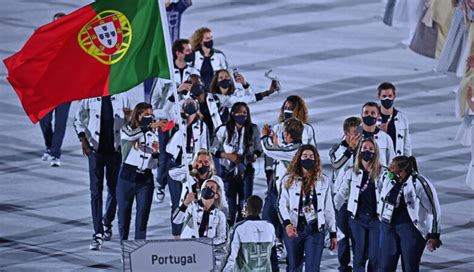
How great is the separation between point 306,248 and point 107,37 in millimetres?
3443

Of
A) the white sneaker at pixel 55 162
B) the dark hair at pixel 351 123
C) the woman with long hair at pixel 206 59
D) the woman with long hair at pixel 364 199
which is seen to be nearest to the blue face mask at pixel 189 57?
the woman with long hair at pixel 206 59

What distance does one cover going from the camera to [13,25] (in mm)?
30141

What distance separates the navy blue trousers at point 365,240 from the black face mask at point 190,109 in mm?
2749

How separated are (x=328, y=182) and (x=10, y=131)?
26.8ft

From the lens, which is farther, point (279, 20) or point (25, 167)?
point (279, 20)

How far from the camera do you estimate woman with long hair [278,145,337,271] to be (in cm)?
1686

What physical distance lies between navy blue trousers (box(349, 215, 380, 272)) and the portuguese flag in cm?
319

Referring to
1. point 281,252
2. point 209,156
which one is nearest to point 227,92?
point 281,252

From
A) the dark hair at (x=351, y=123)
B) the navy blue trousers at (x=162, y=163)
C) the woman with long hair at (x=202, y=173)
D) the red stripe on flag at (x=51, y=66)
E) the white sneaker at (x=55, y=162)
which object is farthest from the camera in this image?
the white sneaker at (x=55, y=162)

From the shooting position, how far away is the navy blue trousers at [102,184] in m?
19.3

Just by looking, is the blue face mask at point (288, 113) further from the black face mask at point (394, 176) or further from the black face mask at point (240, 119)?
the black face mask at point (394, 176)

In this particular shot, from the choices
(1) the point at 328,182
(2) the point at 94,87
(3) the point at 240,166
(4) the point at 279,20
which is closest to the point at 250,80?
(4) the point at 279,20

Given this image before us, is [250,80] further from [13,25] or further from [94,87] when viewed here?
[94,87]

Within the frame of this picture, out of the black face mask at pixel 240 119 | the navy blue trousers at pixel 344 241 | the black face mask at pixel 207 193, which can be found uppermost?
the black face mask at pixel 240 119
